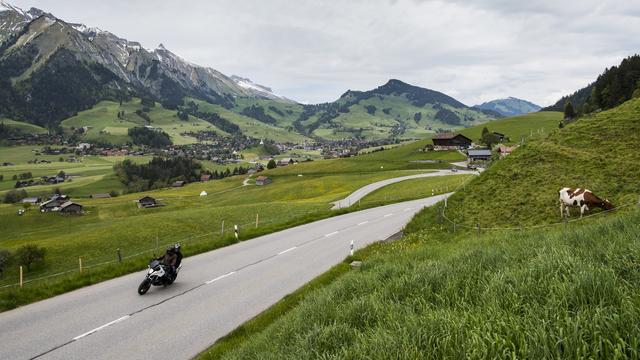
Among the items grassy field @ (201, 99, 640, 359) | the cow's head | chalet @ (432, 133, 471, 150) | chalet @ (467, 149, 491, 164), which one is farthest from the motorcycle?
chalet @ (432, 133, 471, 150)

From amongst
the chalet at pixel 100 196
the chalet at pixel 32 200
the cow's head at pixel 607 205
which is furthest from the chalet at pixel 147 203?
the cow's head at pixel 607 205

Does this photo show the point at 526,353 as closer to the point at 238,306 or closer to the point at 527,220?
the point at 238,306

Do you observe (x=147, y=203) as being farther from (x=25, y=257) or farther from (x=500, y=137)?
(x=500, y=137)

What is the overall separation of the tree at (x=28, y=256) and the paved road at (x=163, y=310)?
34.8 metres

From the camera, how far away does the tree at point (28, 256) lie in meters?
47.2

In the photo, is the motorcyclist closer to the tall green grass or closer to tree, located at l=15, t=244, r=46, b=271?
the tall green grass

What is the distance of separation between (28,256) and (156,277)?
1576 inches

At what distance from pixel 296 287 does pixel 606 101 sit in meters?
112

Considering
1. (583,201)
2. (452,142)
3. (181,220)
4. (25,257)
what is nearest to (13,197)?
(181,220)

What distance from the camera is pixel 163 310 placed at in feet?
50.8

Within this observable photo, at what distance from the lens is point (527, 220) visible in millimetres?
21859

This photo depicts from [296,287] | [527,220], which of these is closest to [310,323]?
[296,287]

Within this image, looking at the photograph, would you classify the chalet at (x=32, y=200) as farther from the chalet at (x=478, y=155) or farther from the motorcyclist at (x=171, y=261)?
the motorcyclist at (x=171, y=261)

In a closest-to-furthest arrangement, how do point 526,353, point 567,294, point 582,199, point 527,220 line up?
point 526,353, point 567,294, point 582,199, point 527,220
